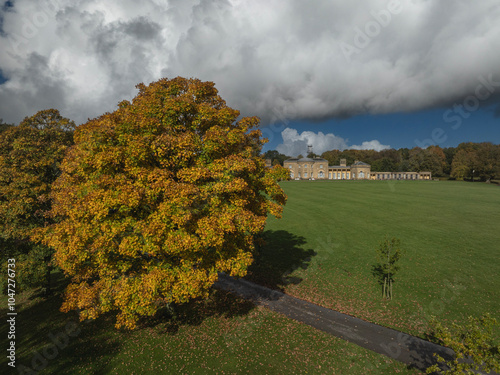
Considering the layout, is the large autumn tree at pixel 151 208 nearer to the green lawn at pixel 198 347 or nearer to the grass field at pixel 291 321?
the green lawn at pixel 198 347

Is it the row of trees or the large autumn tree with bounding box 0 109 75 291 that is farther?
the large autumn tree with bounding box 0 109 75 291

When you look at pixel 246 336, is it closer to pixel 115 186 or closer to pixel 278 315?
pixel 278 315

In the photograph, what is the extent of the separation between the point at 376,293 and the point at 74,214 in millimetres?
17224

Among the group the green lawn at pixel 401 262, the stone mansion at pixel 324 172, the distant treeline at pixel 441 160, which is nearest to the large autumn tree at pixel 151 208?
the green lawn at pixel 401 262

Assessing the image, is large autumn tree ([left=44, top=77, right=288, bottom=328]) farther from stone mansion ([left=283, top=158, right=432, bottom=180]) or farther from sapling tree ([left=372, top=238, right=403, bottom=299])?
stone mansion ([left=283, top=158, right=432, bottom=180])

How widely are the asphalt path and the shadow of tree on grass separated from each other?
159 centimetres

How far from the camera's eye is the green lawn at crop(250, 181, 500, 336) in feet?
47.0

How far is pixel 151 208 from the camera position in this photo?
10.2m

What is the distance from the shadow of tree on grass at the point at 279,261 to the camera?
18.3 m

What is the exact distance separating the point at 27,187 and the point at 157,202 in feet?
31.7

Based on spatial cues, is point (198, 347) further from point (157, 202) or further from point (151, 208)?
point (157, 202)

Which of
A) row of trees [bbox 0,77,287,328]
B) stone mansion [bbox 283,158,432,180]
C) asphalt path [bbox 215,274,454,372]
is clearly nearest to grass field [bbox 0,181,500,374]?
asphalt path [bbox 215,274,454,372]

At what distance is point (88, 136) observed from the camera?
1005 centimetres

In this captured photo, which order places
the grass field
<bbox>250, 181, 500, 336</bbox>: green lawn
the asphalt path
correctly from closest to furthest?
the asphalt path
the grass field
<bbox>250, 181, 500, 336</bbox>: green lawn
